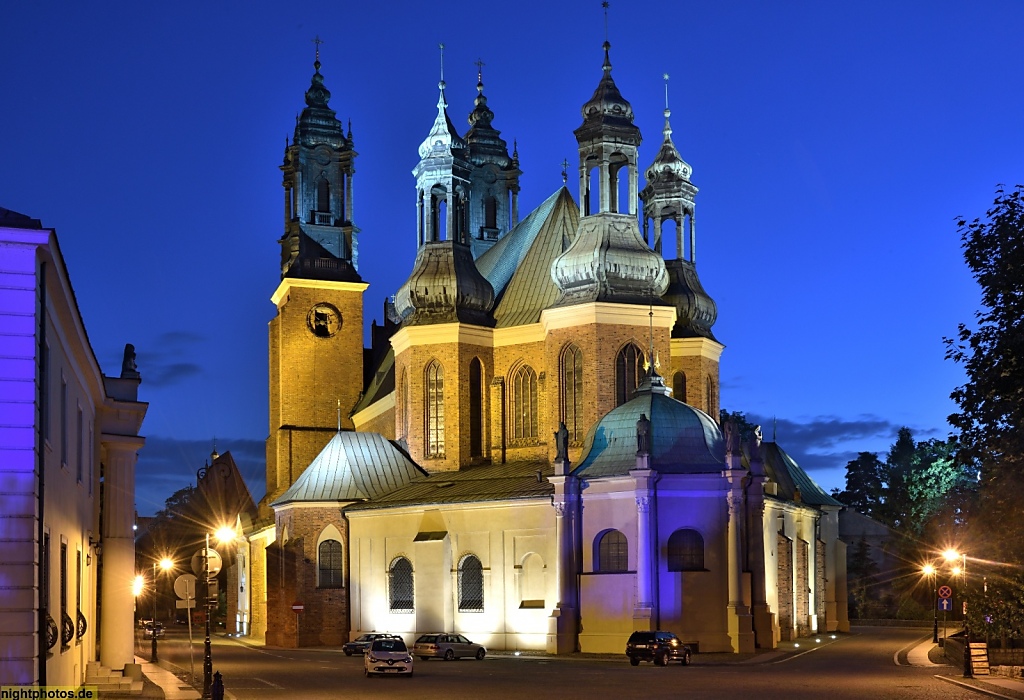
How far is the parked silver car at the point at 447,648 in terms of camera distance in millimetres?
49781

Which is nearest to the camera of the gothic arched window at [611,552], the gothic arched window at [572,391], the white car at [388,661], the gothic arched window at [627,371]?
the white car at [388,661]

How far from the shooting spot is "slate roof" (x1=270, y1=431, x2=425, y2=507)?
6194 centimetres

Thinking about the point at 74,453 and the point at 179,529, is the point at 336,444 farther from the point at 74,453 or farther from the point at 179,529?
the point at 179,529

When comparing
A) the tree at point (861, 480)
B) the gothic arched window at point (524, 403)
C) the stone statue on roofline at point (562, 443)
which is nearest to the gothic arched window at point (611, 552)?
the stone statue on roofline at point (562, 443)

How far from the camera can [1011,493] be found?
25844 millimetres

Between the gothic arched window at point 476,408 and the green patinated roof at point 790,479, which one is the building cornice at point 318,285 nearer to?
the gothic arched window at point 476,408

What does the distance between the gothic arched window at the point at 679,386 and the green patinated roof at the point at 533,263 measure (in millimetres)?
7181

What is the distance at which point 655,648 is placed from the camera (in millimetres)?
44344

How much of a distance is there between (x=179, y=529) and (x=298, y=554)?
53.3 m

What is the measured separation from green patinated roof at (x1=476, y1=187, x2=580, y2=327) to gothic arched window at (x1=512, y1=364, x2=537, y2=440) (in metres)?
2.28

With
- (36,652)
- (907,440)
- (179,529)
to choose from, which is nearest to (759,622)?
(36,652)

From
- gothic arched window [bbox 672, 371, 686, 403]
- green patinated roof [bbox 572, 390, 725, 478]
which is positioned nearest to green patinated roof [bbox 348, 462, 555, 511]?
green patinated roof [bbox 572, 390, 725, 478]

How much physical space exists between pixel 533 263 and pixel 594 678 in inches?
1171

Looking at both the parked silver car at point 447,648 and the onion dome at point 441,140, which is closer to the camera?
the parked silver car at point 447,648
